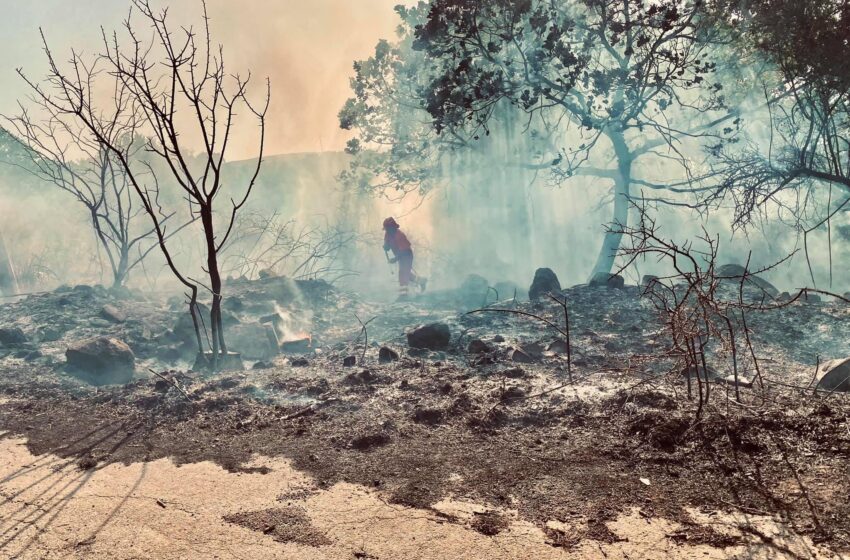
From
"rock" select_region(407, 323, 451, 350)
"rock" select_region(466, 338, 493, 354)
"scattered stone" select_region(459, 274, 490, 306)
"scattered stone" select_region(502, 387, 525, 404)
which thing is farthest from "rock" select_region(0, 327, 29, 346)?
"scattered stone" select_region(459, 274, 490, 306)

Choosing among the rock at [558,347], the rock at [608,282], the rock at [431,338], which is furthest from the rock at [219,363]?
the rock at [608,282]

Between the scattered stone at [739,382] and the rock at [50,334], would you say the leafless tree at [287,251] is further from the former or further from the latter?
the scattered stone at [739,382]

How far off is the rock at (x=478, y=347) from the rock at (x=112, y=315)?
5.53m

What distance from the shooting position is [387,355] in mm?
5652

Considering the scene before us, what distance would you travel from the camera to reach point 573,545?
2.15 metres

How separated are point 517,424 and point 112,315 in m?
6.94

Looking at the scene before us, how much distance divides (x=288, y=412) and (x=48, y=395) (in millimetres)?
2361

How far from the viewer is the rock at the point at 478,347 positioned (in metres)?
5.53

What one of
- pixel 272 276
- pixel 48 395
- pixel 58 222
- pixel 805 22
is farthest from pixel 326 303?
pixel 58 222

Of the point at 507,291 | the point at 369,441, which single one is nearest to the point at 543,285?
the point at 507,291

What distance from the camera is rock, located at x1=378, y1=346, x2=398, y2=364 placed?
18.3 ft

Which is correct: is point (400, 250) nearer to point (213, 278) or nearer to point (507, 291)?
point (507, 291)

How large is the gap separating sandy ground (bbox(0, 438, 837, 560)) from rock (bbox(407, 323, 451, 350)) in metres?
3.00

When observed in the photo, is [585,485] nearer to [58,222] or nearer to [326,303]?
[326,303]
